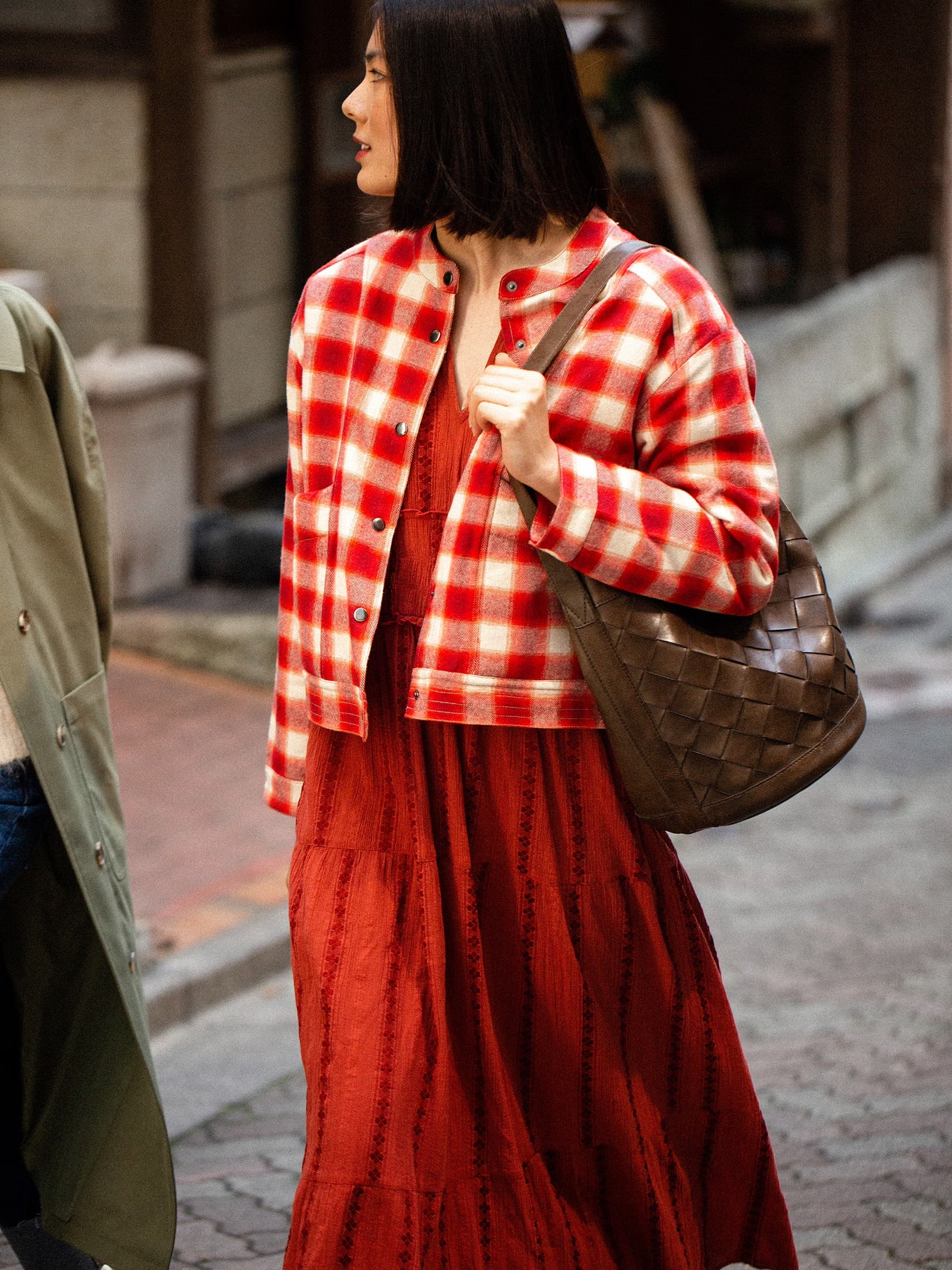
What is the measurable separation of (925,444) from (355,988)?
11.7 m

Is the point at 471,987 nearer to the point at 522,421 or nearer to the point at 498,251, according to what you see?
the point at 522,421

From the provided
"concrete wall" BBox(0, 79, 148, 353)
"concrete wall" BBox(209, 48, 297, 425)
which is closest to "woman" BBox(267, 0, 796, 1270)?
"concrete wall" BBox(0, 79, 148, 353)

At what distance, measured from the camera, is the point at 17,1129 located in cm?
312

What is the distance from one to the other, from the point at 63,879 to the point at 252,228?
6.59 m

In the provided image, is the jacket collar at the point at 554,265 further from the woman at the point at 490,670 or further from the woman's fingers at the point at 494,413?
the woman's fingers at the point at 494,413

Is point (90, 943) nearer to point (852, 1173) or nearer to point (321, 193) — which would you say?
point (852, 1173)

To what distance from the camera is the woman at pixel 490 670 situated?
258 cm

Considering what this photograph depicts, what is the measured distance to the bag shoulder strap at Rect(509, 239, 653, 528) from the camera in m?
2.58

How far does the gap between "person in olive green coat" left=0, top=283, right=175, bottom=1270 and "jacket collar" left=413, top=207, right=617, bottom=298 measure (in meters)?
0.62

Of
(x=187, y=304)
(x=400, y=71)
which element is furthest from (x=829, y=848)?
(x=400, y=71)

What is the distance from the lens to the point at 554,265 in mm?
2682

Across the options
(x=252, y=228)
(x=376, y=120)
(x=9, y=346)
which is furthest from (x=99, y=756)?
(x=252, y=228)

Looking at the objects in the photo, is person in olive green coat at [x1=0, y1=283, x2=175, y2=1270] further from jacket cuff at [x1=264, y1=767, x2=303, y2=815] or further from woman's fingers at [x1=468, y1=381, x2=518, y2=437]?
woman's fingers at [x1=468, y1=381, x2=518, y2=437]

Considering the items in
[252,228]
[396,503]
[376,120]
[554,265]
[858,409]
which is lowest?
[858,409]
